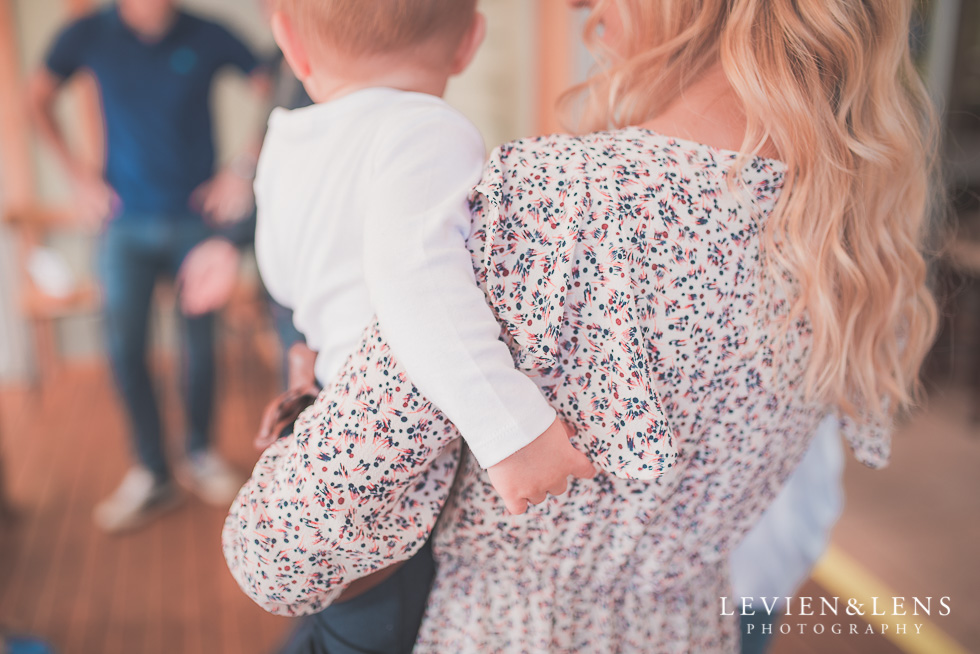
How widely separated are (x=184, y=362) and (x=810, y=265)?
2370 millimetres

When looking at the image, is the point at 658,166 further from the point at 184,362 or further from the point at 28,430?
the point at 28,430

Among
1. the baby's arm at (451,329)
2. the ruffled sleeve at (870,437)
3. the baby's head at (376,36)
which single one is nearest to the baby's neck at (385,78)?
the baby's head at (376,36)

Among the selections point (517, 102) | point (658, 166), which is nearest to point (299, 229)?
point (658, 166)

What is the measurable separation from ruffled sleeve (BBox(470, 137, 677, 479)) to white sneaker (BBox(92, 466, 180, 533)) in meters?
2.22

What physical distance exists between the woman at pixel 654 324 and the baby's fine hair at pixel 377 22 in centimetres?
16

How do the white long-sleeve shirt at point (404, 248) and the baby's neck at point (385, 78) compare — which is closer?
the white long-sleeve shirt at point (404, 248)

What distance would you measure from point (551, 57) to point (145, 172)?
5.45 ft

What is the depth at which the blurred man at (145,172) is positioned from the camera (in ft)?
7.44

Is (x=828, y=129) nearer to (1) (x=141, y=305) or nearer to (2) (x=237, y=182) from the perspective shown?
(2) (x=237, y=182)

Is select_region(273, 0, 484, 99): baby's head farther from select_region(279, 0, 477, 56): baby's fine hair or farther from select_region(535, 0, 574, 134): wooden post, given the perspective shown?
select_region(535, 0, 574, 134): wooden post

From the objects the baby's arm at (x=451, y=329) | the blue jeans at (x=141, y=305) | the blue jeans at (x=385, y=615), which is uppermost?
the baby's arm at (x=451, y=329)

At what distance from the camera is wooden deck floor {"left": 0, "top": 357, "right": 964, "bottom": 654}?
73.8 inches

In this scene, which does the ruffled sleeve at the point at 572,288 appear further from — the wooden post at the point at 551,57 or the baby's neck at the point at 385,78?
the wooden post at the point at 551,57

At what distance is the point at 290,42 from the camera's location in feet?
2.41
